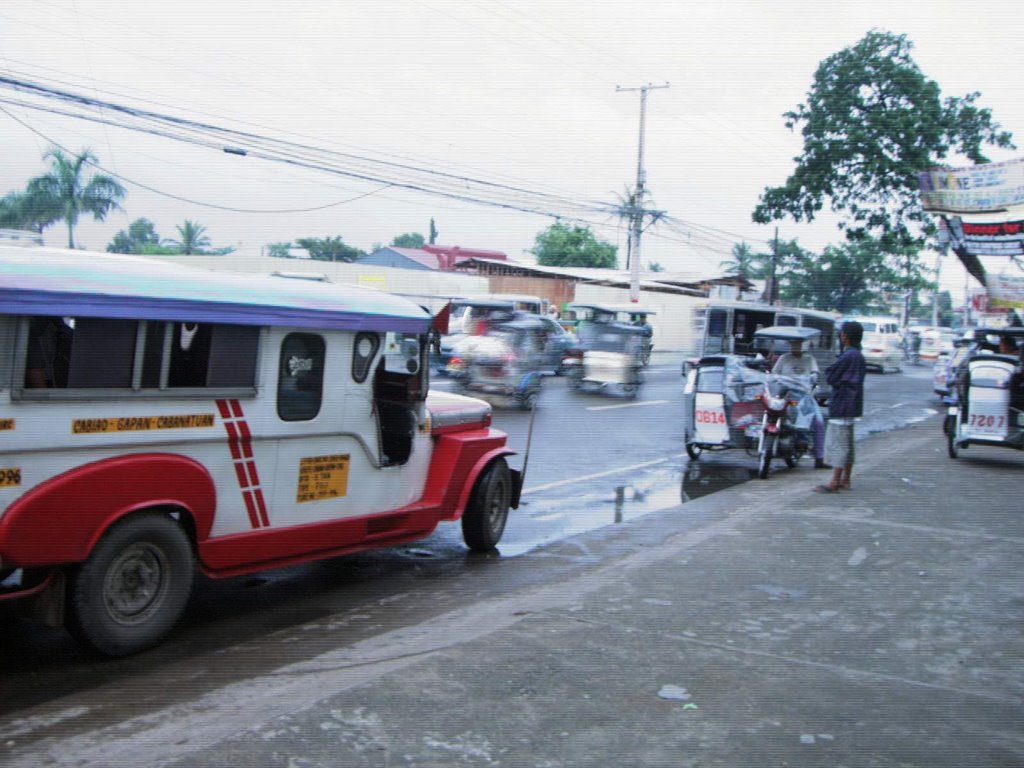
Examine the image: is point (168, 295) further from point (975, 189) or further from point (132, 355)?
point (975, 189)

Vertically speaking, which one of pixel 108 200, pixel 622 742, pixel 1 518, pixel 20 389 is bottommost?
pixel 622 742

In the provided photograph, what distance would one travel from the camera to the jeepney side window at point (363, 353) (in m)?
6.23

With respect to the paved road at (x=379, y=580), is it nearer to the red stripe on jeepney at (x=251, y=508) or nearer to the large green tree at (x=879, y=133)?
the red stripe on jeepney at (x=251, y=508)

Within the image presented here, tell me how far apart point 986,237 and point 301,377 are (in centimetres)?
2232

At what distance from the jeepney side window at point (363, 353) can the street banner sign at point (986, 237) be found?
2076cm

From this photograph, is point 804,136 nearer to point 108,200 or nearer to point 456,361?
point 456,361

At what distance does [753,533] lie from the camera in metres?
8.08

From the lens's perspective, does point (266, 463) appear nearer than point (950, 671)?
No

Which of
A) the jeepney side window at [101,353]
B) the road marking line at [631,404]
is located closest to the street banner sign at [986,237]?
the road marking line at [631,404]

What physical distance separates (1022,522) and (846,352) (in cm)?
242

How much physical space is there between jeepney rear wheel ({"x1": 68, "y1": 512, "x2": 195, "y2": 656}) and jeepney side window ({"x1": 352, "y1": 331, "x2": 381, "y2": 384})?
5.58 ft

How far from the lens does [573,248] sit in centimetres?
6250

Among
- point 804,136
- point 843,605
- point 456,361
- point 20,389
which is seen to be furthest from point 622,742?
point 804,136

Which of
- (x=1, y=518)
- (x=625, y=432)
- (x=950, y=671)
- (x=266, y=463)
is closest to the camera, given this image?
(x=1, y=518)
